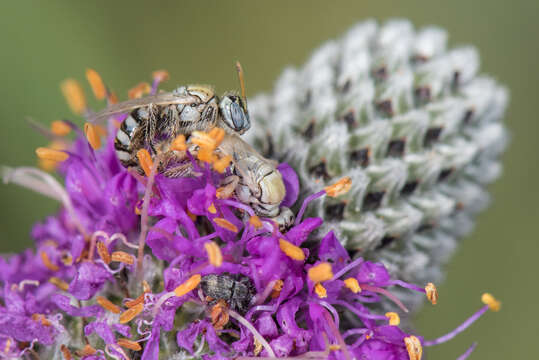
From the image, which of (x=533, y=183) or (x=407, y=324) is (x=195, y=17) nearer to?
(x=533, y=183)

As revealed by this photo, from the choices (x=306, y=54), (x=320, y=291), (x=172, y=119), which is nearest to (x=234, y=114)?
(x=172, y=119)

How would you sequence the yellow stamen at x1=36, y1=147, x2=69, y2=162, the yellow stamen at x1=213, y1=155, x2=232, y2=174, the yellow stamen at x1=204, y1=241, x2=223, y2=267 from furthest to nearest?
1. the yellow stamen at x1=36, y1=147, x2=69, y2=162
2. the yellow stamen at x1=213, y1=155, x2=232, y2=174
3. the yellow stamen at x1=204, y1=241, x2=223, y2=267

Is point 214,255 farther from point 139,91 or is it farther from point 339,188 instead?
point 139,91

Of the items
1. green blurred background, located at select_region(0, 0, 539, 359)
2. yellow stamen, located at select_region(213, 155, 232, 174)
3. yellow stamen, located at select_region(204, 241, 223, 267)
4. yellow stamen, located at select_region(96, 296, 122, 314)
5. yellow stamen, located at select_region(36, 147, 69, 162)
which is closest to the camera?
yellow stamen, located at select_region(204, 241, 223, 267)

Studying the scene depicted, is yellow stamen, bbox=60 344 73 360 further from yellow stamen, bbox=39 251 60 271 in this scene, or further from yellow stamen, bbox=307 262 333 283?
yellow stamen, bbox=307 262 333 283

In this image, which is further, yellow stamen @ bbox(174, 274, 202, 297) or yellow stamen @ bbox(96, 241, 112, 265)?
yellow stamen @ bbox(96, 241, 112, 265)

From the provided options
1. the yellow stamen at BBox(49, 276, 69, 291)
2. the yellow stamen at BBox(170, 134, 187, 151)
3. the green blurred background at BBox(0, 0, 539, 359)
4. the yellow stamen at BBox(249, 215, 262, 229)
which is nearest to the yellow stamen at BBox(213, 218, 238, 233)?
the yellow stamen at BBox(249, 215, 262, 229)

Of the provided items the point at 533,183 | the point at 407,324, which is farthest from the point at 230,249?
the point at 533,183
